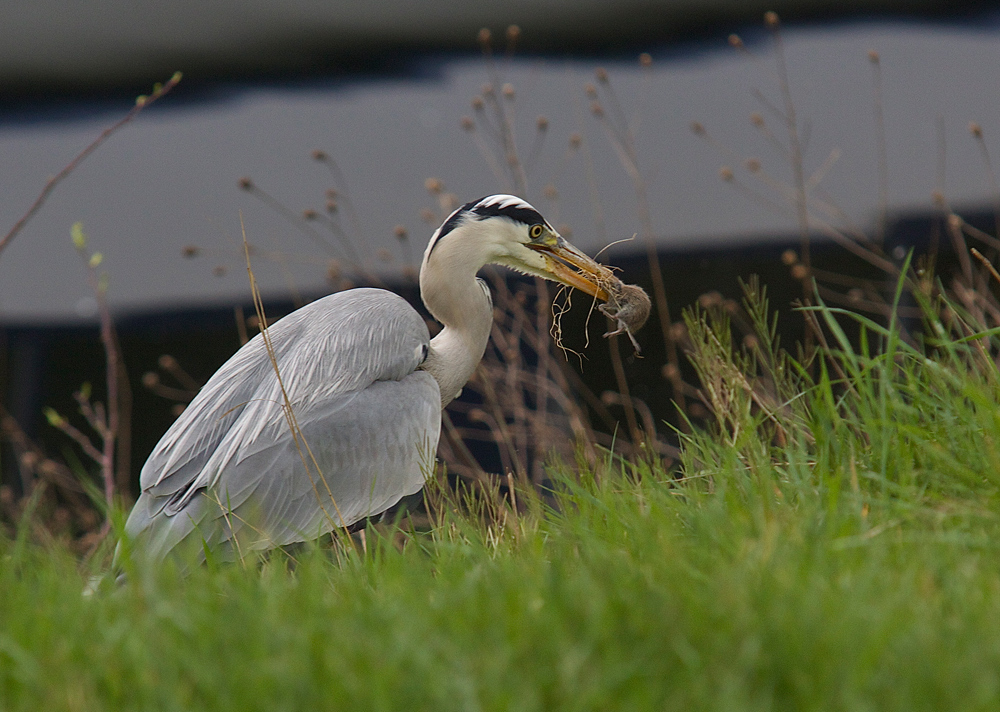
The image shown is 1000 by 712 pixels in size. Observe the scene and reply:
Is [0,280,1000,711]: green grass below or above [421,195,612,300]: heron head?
below

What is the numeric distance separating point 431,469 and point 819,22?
150 inches

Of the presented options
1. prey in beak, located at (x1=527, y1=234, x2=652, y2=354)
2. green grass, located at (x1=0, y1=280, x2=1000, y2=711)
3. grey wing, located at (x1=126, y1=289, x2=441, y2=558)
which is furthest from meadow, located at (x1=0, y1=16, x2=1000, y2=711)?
prey in beak, located at (x1=527, y1=234, x2=652, y2=354)

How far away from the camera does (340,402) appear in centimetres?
334

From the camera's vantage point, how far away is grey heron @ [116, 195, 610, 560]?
3033 millimetres

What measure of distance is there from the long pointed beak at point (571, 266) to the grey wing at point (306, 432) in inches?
23.7

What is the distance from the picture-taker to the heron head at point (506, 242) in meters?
3.55

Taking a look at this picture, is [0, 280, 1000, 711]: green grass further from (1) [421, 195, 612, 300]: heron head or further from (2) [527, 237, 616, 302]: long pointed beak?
(1) [421, 195, 612, 300]: heron head

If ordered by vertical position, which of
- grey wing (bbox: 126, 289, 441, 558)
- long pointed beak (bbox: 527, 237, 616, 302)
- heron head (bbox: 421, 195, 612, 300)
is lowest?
grey wing (bbox: 126, 289, 441, 558)

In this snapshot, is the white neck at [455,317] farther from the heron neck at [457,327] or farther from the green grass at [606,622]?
the green grass at [606,622]

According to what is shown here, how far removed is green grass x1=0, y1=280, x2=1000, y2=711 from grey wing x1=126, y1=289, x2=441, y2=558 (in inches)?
45.5

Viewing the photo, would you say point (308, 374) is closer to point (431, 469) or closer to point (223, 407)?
point (223, 407)

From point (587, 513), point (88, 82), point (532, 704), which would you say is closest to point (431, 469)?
point (587, 513)

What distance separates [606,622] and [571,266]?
2478mm

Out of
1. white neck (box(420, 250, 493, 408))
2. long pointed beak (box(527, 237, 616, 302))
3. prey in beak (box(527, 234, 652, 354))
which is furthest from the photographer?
white neck (box(420, 250, 493, 408))
